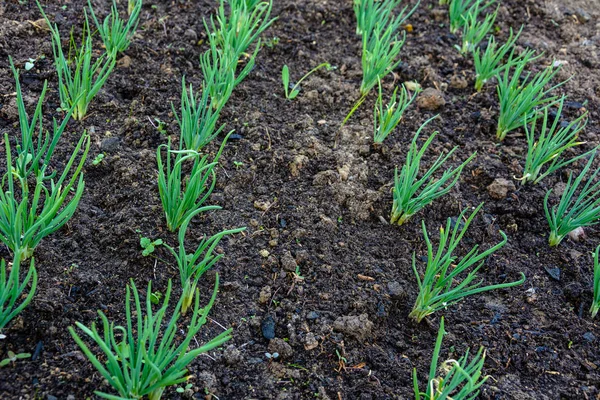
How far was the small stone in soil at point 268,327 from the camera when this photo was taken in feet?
6.32

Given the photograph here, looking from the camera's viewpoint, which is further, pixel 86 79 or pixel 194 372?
pixel 86 79

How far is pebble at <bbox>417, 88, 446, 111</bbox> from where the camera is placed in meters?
2.84

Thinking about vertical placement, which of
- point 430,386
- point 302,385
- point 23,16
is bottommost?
point 302,385

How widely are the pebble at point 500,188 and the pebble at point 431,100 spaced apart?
0.50m

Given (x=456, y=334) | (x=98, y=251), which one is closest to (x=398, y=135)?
(x=456, y=334)

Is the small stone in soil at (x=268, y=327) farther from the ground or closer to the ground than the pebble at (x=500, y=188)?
closer to the ground

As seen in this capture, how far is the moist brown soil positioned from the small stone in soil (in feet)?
0.06

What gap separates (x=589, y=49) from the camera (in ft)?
10.9

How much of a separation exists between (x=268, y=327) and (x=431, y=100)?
1424mm

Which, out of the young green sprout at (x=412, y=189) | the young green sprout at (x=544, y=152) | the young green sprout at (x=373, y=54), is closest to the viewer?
the young green sprout at (x=412, y=189)

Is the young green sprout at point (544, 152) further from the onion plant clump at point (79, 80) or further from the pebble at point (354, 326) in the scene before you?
the onion plant clump at point (79, 80)

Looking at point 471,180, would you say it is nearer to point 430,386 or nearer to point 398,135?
point 398,135

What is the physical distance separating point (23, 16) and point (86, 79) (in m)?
0.83

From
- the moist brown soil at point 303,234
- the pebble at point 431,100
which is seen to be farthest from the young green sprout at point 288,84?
the pebble at point 431,100
